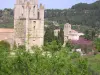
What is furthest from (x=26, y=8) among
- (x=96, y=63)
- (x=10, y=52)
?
(x=10, y=52)

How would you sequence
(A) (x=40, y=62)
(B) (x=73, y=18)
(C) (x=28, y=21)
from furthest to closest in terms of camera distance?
(B) (x=73, y=18)
(C) (x=28, y=21)
(A) (x=40, y=62)

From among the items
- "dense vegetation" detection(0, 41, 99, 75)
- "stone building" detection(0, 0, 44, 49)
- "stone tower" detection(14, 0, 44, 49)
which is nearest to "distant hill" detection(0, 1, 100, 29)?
"stone building" detection(0, 0, 44, 49)

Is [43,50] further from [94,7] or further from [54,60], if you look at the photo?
[94,7]

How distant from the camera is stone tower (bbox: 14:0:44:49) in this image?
5088 centimetres

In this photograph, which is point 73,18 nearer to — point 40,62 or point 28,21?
point 28,21

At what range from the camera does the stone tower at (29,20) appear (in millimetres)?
50875

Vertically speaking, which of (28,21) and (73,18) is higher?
(28,21)

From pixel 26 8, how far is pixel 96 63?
22.0m

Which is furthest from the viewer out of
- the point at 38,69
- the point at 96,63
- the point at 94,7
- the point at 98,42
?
the point at 94,7

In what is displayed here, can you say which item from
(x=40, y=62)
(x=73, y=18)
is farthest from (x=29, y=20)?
(x=73, y=18)

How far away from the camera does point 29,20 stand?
168ft

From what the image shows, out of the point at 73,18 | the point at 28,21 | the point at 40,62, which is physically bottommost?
the point at 73,18

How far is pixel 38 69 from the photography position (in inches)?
617

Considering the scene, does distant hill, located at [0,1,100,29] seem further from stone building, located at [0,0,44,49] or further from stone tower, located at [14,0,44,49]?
stone tower, located at [14,0,44,49]
